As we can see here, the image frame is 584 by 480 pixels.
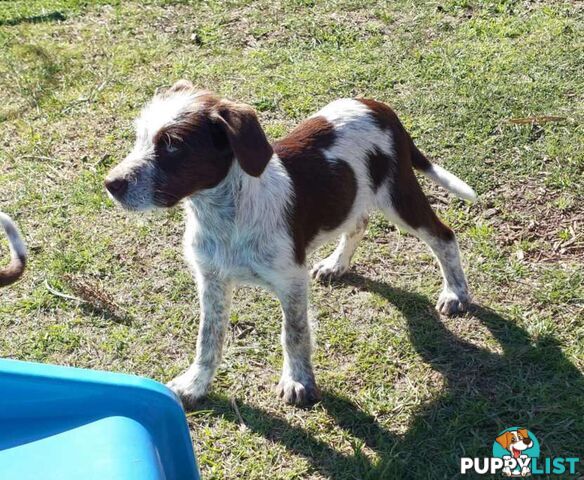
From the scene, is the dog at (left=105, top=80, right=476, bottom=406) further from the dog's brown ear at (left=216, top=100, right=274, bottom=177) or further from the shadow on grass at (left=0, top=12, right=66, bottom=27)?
the shadow on grass at (left=0, top=12, right=66, bottom=27)

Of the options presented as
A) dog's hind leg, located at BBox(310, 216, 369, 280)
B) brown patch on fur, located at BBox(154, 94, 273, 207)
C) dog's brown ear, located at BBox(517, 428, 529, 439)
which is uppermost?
brown patch on fur, located at BBox(154, 94, 273, 207)

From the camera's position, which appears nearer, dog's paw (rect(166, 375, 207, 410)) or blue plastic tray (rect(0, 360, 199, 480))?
blue plastic tray (rect(0, 360, 199, 480))

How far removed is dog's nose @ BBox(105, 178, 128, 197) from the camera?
3.19 metres

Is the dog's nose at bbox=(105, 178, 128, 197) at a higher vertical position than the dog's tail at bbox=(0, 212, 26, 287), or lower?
higher

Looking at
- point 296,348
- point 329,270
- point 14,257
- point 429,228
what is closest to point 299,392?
point 296,348

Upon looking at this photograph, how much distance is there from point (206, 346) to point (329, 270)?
3.19 feet

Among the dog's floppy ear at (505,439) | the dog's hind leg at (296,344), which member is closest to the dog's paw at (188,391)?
the dog's hind leg at (296,344)

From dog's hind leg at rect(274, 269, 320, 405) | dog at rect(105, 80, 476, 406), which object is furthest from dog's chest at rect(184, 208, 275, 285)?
dog's hind leg at rect(274, 269, 320, 405)

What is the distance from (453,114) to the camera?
570cm

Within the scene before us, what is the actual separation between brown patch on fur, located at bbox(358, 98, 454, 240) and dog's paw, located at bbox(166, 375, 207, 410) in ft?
4.28

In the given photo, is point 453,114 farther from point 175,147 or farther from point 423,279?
point 175,147

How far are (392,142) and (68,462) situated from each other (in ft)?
7.20

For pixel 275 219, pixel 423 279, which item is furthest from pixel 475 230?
pixel 275 219

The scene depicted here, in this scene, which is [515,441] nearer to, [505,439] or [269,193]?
[505,439]
